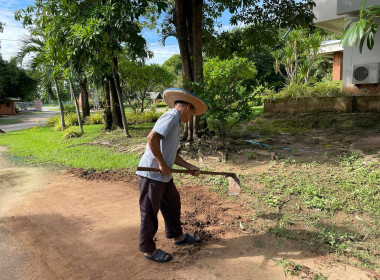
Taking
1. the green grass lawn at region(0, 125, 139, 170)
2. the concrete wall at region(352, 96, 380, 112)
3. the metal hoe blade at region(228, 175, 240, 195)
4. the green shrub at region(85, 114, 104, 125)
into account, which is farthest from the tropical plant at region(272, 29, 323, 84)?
the metal hoe blade at region(228, 175, 240, 195)

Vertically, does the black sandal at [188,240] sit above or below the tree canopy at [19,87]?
below

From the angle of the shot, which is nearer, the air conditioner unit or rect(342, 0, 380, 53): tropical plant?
rect(342, 0, 380, 53): tropical plant

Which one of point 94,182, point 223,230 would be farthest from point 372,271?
point 94,182

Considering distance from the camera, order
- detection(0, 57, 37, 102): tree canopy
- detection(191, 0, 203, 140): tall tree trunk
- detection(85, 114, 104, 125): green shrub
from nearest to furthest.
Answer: detection(191, 0, 203, 140): tall tree trunk
detection(85, 114, 104, 125): green shrub
detection(0, 57, 37, 102): tree canopy

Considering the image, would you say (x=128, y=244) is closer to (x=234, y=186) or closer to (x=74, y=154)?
(x=234, y=186)

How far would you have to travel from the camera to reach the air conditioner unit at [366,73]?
1019cm

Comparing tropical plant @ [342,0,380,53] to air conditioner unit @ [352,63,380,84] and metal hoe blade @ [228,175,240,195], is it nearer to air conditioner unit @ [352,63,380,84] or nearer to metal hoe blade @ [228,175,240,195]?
metal hoe blade @ [228,175,240,195]

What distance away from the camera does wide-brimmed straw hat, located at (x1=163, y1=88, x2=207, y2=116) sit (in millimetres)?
2916

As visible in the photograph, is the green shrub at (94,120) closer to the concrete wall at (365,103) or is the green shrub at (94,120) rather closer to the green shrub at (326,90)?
the green shrub at (326,90)

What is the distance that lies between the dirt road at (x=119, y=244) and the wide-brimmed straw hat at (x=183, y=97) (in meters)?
1.52

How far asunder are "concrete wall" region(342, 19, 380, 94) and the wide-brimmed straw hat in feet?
31.7

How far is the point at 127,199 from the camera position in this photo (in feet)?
15.7

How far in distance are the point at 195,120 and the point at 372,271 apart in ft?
18.9

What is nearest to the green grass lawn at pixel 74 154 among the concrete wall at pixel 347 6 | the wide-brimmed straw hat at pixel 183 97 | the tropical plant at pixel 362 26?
the wide-brimmed straw hat at pixel 183 97
